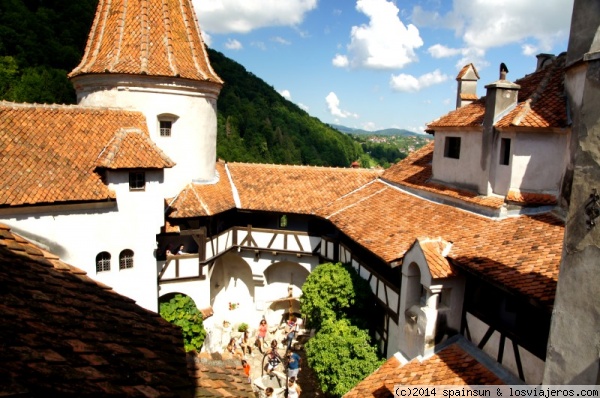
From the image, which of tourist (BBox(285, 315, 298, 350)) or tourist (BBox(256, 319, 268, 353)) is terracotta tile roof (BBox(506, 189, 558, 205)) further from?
tourist (BBox(256, 319, 268, 353))

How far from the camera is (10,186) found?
40.6 ft

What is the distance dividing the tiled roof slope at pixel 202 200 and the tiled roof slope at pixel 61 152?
2825 millimetres

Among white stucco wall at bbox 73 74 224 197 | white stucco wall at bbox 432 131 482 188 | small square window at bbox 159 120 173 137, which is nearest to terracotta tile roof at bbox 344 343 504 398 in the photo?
white stucco wall at bbox 432 131 482 188

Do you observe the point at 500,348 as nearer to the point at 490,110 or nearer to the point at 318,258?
the point at 490,110

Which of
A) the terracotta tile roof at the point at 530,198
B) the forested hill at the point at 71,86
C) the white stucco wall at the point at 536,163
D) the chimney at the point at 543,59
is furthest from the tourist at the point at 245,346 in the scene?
the forested hill at the point at 71,86

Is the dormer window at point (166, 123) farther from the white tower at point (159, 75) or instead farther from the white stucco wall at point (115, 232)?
the white stucco wall at point (115, 232)

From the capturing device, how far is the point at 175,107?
17.6 m

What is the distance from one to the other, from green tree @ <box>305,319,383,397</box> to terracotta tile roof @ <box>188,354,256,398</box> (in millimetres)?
6637

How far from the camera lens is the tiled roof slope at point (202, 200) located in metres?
17.1

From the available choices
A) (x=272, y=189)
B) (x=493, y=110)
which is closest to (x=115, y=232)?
(x=272, y=189)

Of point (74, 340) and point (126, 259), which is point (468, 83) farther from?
point (74, 340)

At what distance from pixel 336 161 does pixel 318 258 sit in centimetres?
6047

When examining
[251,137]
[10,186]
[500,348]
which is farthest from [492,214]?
[251,137]

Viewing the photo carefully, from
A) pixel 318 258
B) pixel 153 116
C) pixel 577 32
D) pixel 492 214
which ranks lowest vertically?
pixel 318 258
